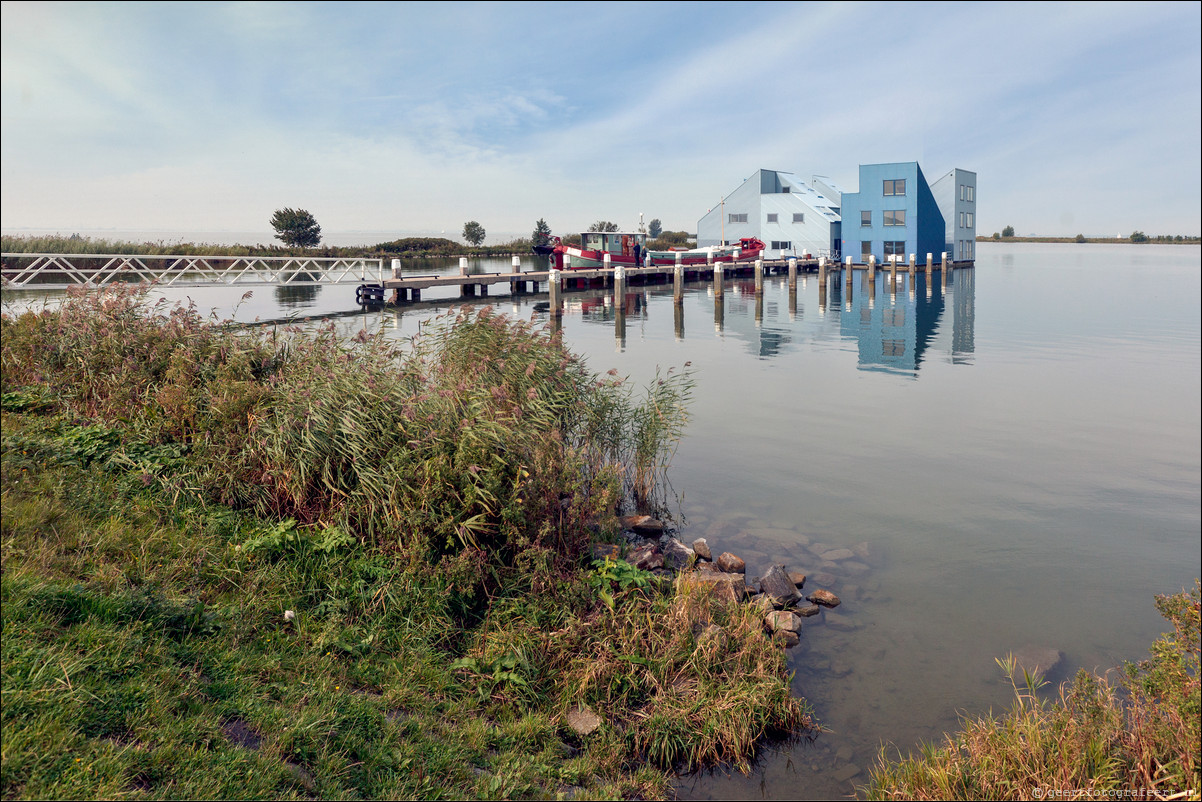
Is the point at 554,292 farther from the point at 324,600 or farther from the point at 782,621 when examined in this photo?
the point at 324,600

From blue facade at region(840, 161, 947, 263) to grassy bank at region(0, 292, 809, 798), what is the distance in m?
55.1

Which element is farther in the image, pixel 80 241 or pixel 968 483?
pixel 80 241

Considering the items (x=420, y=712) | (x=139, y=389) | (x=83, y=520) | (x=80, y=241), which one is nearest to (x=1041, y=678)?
(x=420, y=712)

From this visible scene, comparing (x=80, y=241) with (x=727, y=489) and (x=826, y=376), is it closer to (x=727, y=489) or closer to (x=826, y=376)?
(x=826, y=376)

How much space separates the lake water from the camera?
20.1ft

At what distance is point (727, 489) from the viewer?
1066 cm

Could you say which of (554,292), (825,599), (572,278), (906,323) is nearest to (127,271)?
(554,292)

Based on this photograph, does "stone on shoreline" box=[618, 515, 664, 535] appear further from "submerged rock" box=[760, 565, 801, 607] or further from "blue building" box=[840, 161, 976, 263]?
"blue building" box=[840, 161, 976, 263]

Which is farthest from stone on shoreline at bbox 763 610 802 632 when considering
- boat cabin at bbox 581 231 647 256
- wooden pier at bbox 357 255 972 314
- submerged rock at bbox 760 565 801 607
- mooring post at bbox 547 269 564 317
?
boat cabin at bbox 581 231 647 256

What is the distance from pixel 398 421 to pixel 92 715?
369 cm

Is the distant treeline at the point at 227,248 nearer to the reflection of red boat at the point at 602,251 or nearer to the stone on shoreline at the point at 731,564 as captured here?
the reflection of red boat at the point at 602,251

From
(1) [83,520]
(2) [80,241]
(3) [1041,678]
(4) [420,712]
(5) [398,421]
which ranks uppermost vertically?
(2) [80,241]

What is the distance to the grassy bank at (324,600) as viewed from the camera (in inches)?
154

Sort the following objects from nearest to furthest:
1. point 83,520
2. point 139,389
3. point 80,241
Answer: point 83,520 → point 139,389 → point 80,241
